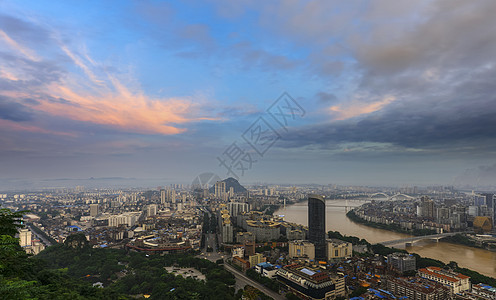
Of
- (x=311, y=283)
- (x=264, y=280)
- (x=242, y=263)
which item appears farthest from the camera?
(x=242, y=263)

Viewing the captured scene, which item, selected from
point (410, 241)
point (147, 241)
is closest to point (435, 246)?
point (410, 241)

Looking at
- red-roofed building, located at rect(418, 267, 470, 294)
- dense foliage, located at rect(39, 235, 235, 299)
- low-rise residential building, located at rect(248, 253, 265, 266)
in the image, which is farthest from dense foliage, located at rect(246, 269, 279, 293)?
red-roofed building, located at rect(418, 267, 470, 294)

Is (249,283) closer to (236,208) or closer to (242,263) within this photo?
(242,263)

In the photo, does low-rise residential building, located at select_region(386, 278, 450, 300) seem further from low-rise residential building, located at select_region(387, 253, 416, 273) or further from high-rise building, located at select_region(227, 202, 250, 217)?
high-rise building, located at select_region(227, 202, 250, 217)

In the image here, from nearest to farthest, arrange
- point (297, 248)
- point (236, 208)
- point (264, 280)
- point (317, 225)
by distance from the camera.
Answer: point (264, 280)
point (297, 248)
point (317, 225)
point (236, 208)

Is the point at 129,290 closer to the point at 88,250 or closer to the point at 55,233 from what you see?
the point at 88,250

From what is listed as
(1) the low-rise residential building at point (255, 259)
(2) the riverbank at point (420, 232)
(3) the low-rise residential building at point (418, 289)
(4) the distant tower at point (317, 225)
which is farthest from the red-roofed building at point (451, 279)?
(2) the riverbank at point (420, 232)

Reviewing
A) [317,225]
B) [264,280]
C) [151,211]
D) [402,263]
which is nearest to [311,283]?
[264,280]
